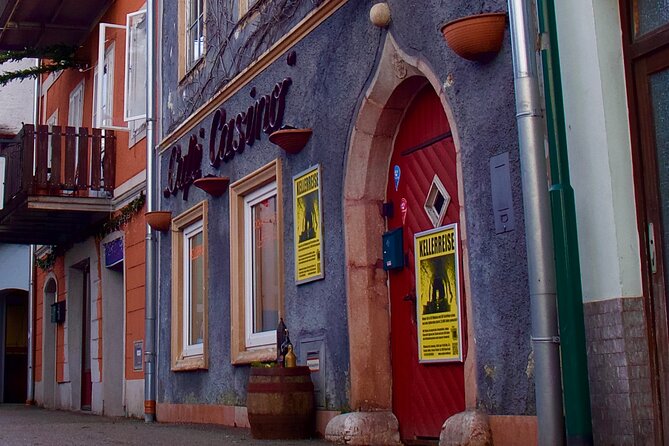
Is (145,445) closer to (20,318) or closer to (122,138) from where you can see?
(122,138)

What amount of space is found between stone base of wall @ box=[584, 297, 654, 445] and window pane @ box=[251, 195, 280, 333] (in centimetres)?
449

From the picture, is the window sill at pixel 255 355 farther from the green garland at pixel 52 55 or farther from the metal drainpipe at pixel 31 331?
the metal drainpipe at pixel 31 331

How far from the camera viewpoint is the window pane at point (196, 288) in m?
11.3

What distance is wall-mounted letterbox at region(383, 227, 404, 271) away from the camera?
24.1 feet

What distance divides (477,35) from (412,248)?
189cm

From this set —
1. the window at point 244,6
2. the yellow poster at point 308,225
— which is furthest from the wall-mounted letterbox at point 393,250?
the window at point 244,6

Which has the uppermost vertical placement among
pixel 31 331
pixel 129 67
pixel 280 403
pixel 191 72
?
pixel 129 67

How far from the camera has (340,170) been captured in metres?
7.84

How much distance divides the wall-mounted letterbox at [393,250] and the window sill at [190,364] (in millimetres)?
3687

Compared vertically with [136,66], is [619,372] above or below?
below

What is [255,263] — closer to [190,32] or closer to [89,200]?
[190,32]

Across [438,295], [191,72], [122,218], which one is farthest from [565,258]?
[122,218]

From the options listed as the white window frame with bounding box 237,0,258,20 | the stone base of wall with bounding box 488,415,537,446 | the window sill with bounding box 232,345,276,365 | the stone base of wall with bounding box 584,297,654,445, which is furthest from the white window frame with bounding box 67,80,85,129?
the stone base of wall with bounding box 584,297,654,445

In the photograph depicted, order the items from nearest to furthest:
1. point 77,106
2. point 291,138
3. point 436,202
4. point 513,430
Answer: point 513,430 < point 436,202 < point 291,138 < point 77,106
